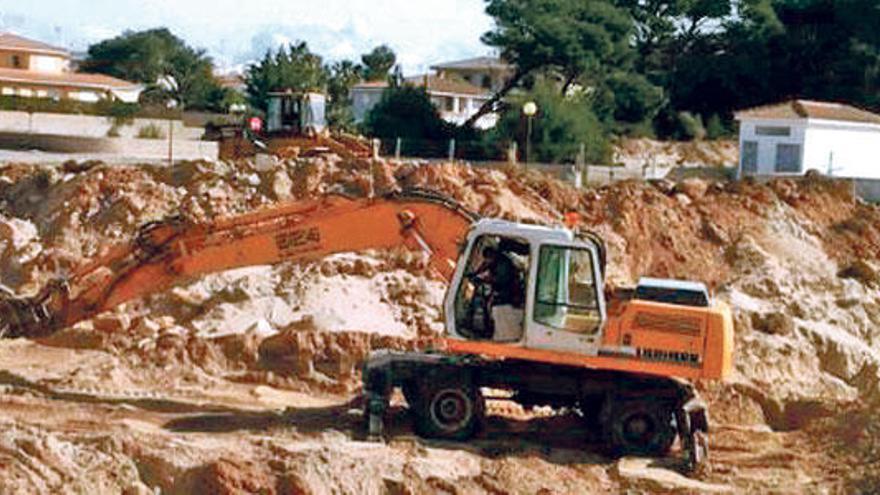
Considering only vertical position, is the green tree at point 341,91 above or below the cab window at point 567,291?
above

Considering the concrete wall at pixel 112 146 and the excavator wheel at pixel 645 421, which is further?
the concrete wall at pixel 112 146

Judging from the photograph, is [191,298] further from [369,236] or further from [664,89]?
[664,89]

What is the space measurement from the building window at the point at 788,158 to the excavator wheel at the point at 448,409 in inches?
1102

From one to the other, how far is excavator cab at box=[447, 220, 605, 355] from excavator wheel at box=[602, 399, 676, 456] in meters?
0.76

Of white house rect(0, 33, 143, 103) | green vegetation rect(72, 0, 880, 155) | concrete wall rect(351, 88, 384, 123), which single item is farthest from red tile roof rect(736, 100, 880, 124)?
concrete wall rect(351, 88, 384, 123)

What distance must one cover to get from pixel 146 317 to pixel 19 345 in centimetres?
214

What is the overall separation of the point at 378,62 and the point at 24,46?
22.9 metres

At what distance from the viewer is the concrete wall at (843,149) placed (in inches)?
1661

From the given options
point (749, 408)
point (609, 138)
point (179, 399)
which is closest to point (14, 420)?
point (179, 399)

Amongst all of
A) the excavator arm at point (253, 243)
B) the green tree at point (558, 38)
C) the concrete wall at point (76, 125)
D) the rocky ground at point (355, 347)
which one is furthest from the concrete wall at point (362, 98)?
the excavator arm at point (253, 243)

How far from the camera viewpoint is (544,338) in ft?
51.1

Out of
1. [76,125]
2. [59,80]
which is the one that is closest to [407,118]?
[76,125]

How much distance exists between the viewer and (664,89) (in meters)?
54.8

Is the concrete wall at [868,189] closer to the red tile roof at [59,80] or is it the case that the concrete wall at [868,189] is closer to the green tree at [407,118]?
the green tree at [407,118]
